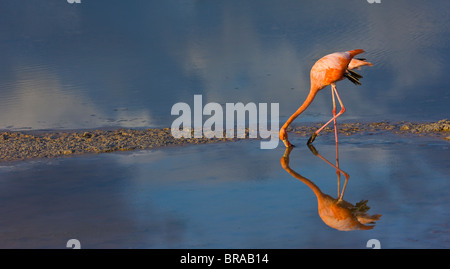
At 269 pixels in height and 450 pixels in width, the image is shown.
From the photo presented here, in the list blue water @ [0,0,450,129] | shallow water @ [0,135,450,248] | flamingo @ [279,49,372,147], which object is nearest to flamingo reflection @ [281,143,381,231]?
shallow water @ [0,135,450,248]

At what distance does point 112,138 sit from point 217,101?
8.17 ft

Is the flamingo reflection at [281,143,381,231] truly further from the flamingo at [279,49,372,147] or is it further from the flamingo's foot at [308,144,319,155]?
the flamingo at [279,49,372,147]

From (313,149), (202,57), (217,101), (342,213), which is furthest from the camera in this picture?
(202,57)

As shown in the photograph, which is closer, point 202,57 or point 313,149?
point 313,149

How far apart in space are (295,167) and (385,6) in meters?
9.34

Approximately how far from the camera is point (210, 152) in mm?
9234

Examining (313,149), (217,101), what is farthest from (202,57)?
(313,149)

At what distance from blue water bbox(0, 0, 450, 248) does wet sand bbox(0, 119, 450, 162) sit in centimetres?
32

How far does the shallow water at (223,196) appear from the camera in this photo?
6008 millimetres

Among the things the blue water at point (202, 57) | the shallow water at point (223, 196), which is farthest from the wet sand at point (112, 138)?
the blue water at point (202, 57)

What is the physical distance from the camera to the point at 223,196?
23.8ft

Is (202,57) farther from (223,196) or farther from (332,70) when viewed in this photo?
(223,196)

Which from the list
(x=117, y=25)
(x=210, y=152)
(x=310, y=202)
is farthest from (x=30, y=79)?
(x=310, y=202)

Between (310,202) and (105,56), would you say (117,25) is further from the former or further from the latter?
(310,202)
